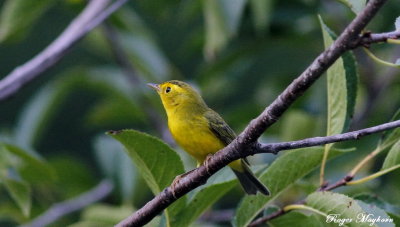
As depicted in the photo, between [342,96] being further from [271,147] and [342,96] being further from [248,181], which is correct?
[248,181]

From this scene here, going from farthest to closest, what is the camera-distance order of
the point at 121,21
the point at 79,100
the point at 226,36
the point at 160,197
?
the point at 79,100 → the point at 121,21 → the point at 226,36 → the point at 160,197

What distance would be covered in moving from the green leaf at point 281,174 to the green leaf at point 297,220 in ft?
0.28

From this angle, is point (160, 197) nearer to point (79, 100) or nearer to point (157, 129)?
point (157, 129)

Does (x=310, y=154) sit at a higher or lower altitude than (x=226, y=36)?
lower

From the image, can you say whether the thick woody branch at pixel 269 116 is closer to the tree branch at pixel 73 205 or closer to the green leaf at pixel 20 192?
the green leaf at pixel 20 192

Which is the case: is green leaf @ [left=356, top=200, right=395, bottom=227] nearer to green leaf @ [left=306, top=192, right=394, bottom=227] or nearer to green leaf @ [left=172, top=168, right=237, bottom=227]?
green leaf @ [left=306, top=192, right=394, bottom=227]

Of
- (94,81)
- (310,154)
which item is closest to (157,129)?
(94,81)

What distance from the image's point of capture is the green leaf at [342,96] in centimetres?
233

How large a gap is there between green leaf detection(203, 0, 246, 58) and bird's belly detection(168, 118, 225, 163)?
0.42m

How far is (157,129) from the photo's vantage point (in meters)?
4.34

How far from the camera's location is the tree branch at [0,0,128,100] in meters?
3.02

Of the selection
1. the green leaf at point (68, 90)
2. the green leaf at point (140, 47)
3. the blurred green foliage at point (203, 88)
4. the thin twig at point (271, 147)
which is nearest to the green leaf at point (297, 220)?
the thin twig at point (271, 147)

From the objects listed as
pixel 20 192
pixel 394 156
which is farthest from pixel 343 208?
pixel 20 192

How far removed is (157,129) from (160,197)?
2257 millimetres
